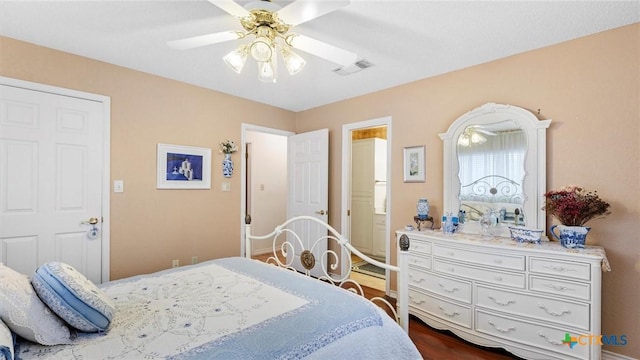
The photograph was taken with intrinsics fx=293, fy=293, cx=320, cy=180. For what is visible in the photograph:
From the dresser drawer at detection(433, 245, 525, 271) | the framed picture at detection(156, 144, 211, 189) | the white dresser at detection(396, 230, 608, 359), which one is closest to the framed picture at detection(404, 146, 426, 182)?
the white dresser at detection(396, 230, 608, 359)

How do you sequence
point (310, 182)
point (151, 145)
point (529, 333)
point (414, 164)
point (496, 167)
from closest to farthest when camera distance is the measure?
point (529, 333), point (496, 167), point (151, 145), point (414, 164), point (310, 182)

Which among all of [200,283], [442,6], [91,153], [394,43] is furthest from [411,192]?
[91,153]

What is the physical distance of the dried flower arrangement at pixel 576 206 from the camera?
1.99 m

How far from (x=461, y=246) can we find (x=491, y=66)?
1.62 m

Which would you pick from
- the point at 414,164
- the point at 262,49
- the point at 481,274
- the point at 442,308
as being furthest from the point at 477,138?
the point at 262,49

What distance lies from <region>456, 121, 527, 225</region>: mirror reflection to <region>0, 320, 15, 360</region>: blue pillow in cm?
292

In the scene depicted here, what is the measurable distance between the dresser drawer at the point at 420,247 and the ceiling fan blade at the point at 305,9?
205 centimetres

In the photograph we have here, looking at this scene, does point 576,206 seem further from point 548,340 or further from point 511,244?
point 548,340

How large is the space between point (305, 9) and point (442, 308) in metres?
2.45

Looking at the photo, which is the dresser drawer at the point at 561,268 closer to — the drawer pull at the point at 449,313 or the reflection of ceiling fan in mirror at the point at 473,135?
the drawer pull at the point at 449,313

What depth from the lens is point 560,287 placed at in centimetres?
196

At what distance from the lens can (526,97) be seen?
2445 millimetres

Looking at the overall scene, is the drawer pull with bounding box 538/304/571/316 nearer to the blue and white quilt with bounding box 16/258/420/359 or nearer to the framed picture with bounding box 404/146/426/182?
the blue and white quilt with bounding box 16/258/420/359

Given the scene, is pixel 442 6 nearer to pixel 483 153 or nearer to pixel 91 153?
pixel 483 153
